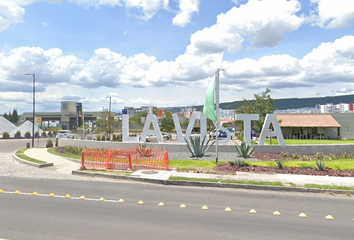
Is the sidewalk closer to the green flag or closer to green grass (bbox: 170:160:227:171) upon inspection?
green grass (bbox: 170:160:227:171)

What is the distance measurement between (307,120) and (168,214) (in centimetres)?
4205

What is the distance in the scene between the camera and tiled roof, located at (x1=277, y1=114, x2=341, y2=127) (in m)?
41.8

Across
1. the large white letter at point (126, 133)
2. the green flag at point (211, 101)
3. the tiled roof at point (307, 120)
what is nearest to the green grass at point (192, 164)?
the green flag at point (211, 101)

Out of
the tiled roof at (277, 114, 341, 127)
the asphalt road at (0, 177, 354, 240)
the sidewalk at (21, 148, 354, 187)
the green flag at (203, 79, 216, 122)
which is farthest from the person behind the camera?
the tiled roof at (277, 114, 341, 127)

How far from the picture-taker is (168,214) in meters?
6.76

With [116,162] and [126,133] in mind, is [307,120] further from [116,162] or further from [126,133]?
[116,162]

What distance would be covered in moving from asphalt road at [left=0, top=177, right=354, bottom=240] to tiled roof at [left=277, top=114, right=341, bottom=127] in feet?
115

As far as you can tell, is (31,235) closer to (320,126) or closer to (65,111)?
(320,126)

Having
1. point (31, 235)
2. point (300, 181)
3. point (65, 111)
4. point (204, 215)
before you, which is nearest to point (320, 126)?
point (300, 181)

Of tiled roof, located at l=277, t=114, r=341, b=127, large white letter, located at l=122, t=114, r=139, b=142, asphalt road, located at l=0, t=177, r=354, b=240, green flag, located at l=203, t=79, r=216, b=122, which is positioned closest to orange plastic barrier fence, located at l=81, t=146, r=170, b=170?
asphalt road, located at l=0, t=177, r=354, b=240

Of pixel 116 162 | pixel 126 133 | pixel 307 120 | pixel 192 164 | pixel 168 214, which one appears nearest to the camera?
pixel 168 214

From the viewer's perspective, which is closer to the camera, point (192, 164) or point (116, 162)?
point (116, 162)

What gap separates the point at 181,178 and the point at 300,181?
461cm

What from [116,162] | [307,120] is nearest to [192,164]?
[116,162]
